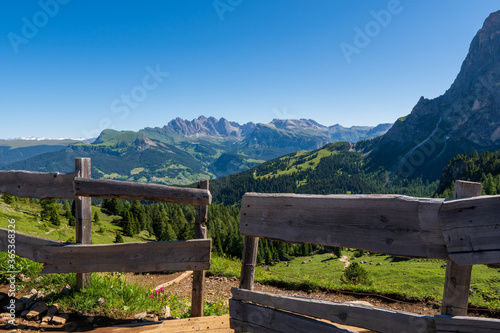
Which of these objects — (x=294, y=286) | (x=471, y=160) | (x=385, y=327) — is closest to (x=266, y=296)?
A: (x=385, y=327)

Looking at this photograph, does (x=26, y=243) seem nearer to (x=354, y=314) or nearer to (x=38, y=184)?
(x=38, y=184)

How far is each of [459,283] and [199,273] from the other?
5.08 metres

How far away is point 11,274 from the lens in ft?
24.7

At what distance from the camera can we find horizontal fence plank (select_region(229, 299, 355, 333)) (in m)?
3.68

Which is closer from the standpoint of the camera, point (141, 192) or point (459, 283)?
point (459, 283)

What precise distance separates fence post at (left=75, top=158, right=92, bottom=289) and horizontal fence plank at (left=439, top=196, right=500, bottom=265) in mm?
6856

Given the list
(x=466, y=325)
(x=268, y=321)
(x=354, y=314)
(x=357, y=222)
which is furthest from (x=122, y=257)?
(x=466, y=325)

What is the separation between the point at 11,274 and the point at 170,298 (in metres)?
4.30

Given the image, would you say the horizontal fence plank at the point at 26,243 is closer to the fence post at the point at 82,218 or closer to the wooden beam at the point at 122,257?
the wooden beam at the point at 122,257

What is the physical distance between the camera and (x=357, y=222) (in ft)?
→ 11.4

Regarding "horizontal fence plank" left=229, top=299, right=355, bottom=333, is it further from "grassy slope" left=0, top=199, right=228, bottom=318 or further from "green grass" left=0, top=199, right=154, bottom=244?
"green grass" left=0, top=199, right=154, bottom=244

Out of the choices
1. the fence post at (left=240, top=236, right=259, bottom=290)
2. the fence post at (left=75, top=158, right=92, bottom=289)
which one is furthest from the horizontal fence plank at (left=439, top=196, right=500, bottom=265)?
the fence post at (left=75, top=158, right=92, bottom=289)

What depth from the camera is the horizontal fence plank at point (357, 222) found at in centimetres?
309

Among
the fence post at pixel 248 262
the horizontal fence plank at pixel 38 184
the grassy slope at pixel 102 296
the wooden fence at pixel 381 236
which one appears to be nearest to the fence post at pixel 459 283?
the wooden fence at pixel 381 236
